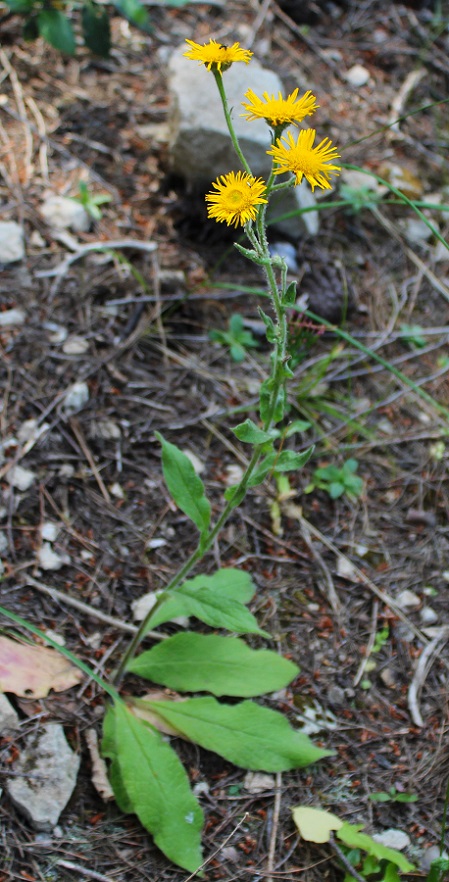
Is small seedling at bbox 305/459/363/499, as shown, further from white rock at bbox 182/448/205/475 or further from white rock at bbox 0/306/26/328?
white rock at bbox 0/306/26/328

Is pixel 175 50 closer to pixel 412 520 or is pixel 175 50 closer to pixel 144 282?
pixel 144 282

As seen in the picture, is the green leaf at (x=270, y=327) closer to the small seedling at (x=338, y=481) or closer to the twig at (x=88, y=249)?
the small seedling at (x=338, y=481)

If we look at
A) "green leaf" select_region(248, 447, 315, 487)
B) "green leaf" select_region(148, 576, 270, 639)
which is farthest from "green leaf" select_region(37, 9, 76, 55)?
"green leaf" select_region(148, 576, 270, 639)

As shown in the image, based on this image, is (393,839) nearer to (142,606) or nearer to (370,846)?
(370,846)

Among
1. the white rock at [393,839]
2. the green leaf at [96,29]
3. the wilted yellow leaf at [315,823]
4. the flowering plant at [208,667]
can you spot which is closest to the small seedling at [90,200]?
the green leaf at [96,29]

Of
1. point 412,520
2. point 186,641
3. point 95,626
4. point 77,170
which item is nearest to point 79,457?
point 95,626
